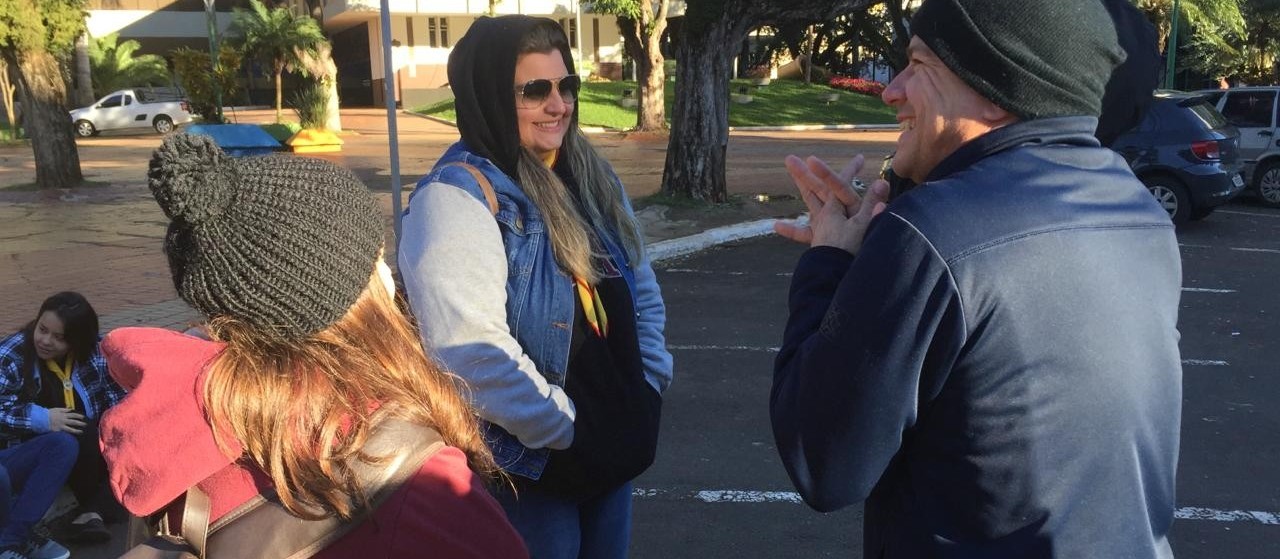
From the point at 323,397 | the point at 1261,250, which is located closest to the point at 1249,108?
the point at 1261,250

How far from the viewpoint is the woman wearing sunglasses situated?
2006 mm

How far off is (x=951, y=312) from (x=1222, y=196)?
39.4 ft

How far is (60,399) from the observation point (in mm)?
4312

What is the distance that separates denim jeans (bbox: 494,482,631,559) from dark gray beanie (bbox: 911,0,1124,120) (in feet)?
4.21

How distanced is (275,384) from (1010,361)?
1.01 m

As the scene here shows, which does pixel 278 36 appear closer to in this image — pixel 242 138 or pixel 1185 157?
pixel 242 138

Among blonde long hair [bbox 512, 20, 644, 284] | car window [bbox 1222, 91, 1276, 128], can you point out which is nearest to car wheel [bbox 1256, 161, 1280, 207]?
car window [bbox 1222, 91, 1276, 128]

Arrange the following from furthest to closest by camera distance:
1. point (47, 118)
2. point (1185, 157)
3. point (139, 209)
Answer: point (47, 118)
point (139, 209)
point (1185, 157)

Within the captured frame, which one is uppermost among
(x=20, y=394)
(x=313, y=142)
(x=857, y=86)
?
(x=857, y=86)

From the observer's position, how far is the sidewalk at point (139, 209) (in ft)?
27.4

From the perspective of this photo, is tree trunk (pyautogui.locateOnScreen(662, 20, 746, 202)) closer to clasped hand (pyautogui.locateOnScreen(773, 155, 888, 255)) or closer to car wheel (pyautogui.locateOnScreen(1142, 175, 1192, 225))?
car wheel (pyautogui.locateOnScreen(1142, 175, 1192, 225))

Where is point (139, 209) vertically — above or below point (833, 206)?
below

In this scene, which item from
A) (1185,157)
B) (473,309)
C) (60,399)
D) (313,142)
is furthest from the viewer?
(313,142)

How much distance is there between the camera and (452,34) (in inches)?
1726
